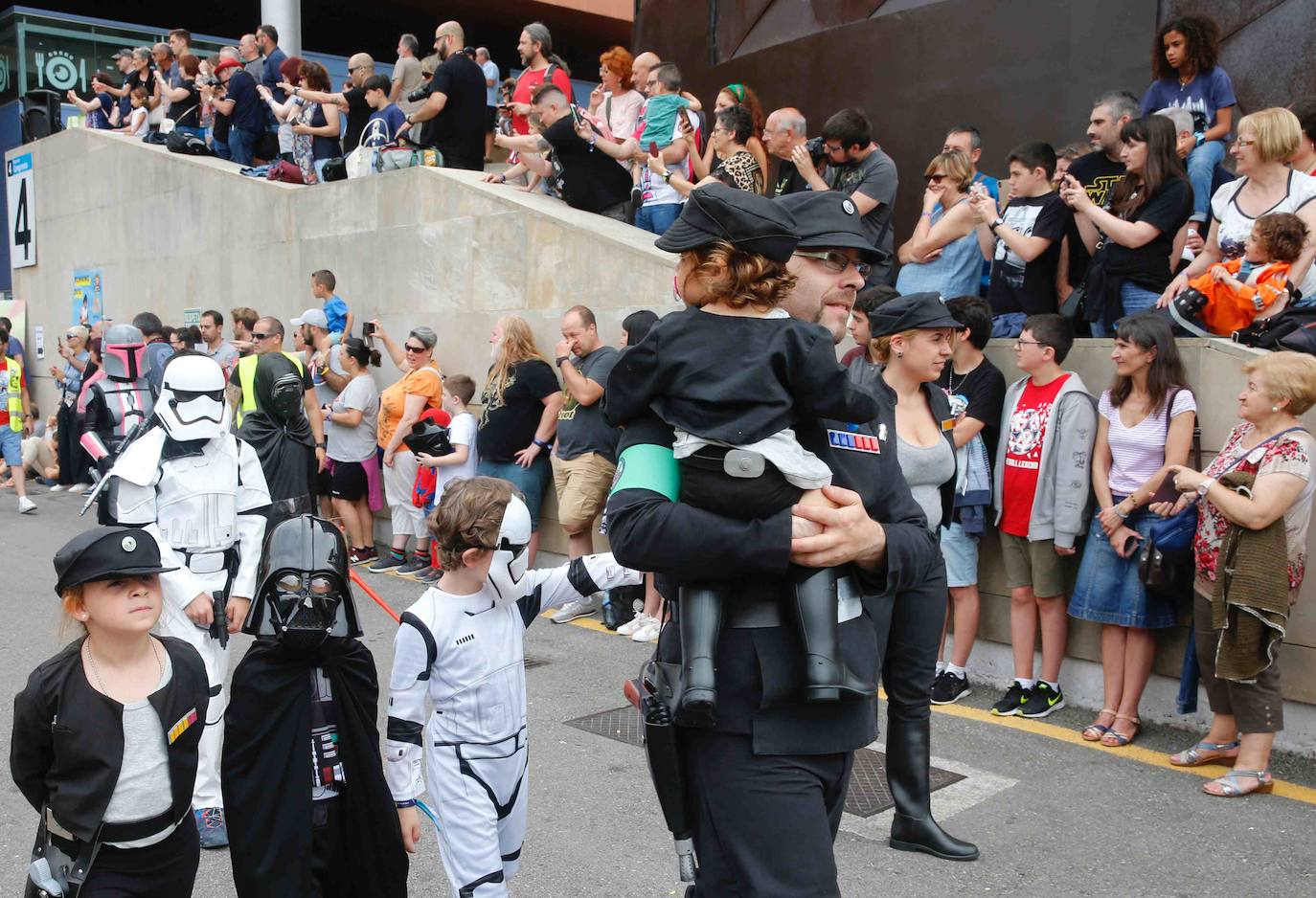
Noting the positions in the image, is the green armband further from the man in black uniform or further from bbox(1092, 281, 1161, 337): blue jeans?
bbox(1092, 281, 1161, 337): blue jeans

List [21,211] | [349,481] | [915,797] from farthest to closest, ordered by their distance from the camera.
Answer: [21,211], [349,481], [915,797]

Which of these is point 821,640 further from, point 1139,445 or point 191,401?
point 1139,445

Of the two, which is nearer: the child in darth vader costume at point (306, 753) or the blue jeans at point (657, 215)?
the child in darth vader costume at point (306, 753)

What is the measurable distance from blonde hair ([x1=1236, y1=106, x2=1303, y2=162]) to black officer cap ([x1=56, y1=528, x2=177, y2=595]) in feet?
18.4

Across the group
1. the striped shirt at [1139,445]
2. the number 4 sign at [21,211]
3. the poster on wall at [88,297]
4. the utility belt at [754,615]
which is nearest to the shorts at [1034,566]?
the striped shirt at [1139,445]

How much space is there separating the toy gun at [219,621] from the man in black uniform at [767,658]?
2962 millimetres

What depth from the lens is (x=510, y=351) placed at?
9.60 meters

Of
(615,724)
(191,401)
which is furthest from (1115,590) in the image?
(191,401)

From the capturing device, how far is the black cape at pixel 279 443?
840cm

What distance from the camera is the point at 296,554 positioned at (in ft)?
11.6

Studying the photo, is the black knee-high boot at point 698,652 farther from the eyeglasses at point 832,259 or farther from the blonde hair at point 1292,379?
the blonde hair at point 1292,379

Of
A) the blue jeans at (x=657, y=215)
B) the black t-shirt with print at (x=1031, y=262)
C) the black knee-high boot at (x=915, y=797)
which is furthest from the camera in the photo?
the blue jeans at (x=657, y=215)

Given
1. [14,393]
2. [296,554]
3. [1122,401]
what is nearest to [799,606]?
[296,554]

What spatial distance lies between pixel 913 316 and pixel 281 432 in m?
5.28
